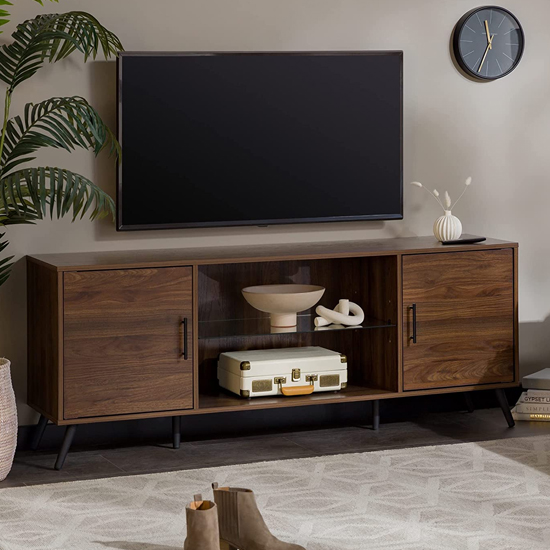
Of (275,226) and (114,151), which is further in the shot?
(275,226)

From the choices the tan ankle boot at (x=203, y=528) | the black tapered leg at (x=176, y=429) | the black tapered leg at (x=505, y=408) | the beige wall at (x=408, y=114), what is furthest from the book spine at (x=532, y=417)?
the tan ankle boot at (x=203, y=528)

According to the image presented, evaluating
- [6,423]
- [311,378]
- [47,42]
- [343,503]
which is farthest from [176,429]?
[47,42]

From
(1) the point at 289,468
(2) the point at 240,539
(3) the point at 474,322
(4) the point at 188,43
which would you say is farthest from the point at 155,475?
(4) the point at 188,43

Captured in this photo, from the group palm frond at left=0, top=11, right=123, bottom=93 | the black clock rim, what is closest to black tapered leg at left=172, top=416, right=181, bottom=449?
palm frond at left=0, top=11, right=123, bottom=93

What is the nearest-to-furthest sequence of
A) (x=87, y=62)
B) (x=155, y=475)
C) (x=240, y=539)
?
(x=240, y=539)
(x=155, y=475)
(x=87, y=62)

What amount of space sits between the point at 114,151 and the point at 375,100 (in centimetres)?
119

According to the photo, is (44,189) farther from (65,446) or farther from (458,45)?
(458,45)

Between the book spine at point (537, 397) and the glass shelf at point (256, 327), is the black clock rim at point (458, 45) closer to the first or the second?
the glass shelf at point (256, 327)

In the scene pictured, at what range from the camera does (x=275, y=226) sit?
430 centimetres

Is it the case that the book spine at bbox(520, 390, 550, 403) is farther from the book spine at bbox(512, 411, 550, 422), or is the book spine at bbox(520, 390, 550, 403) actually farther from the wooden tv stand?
the wooden tv stand

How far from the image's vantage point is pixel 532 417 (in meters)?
4.36

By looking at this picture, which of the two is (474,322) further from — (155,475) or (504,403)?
(155,475)

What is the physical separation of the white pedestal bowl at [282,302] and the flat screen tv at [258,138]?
1.10ft

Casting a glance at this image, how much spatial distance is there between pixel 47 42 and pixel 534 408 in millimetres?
2520
